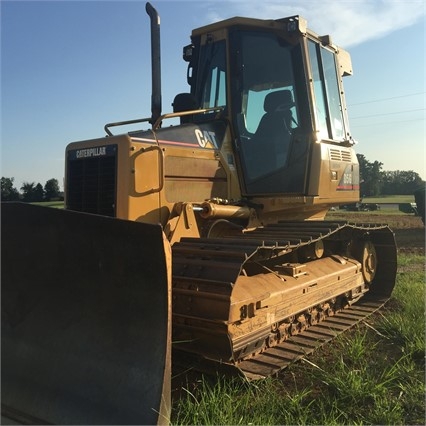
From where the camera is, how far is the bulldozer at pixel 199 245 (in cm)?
278

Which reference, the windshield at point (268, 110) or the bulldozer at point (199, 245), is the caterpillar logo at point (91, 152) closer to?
the bulldozer at point (199, 245)

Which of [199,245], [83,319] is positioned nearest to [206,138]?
[199,245]

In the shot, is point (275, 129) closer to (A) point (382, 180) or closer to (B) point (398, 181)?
(B) point (398, 181)

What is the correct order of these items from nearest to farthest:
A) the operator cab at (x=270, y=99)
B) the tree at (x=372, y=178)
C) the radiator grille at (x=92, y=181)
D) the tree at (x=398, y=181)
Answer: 1. the radiator grille at (x=92, y=181)
2. the operator cab at (x=270, y=99)
3. the tree at (x=398, y=181)
4. the tree at (x=372, y=178)

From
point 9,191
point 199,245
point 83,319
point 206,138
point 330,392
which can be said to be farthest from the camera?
point 9,191

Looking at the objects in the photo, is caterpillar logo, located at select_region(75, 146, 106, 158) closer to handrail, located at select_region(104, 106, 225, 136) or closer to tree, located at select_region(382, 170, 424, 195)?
handrail, located at select_region(104, 106, 225, 136)

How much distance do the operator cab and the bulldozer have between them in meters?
0.01

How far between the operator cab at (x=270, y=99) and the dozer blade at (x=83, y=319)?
2364 millimetres

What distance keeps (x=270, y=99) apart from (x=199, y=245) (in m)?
2.18

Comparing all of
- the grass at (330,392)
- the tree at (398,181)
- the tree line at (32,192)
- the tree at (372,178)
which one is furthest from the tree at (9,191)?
the tree at (372,178)

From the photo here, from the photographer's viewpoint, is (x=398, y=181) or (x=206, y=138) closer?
(x=206, y=138)

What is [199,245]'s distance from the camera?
3660 mm

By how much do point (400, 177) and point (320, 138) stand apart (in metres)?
65.9

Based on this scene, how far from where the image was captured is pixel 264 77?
502cm
